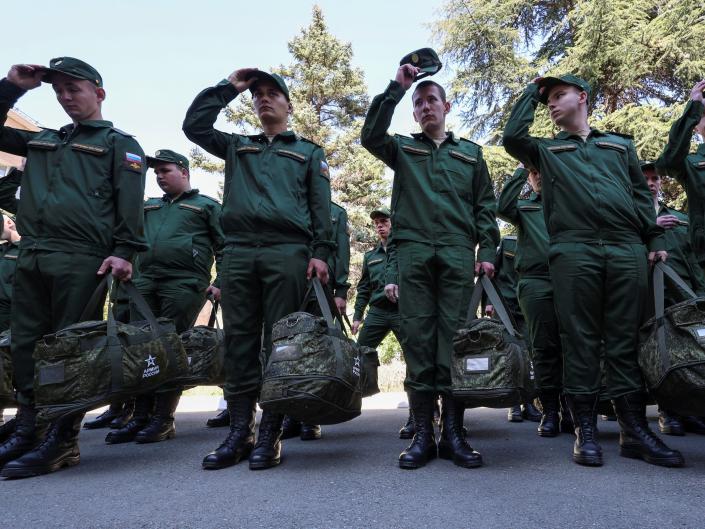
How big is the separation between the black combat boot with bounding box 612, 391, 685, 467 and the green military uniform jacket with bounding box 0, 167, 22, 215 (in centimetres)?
435

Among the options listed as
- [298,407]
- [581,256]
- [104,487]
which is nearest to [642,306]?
[581,256]

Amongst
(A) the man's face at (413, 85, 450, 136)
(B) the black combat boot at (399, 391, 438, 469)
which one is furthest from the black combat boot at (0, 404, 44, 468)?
(A) the man's face at (413, 85, 450, 136)

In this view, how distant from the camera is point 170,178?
5059 mm

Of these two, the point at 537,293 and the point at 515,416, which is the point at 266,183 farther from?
the point at 515,416

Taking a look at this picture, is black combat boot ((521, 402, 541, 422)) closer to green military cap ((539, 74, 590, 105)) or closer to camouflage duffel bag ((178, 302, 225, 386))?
camouflage duffel bag ((178, 302, 225, 386))

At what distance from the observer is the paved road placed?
2.12 meters

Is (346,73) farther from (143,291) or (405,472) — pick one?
(405,472)

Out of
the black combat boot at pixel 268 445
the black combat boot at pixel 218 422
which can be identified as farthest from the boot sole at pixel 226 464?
the black combat boot at pixel 218 422

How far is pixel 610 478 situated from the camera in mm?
2703

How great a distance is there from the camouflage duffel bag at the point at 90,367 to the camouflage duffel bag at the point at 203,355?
1.37 metres

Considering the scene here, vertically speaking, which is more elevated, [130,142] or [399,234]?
[130,142]

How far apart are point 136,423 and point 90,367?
5.51 feet

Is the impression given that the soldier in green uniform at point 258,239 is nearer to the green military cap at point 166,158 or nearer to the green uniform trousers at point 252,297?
the green uniform trousers at point 252,297

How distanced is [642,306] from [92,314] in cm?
318
